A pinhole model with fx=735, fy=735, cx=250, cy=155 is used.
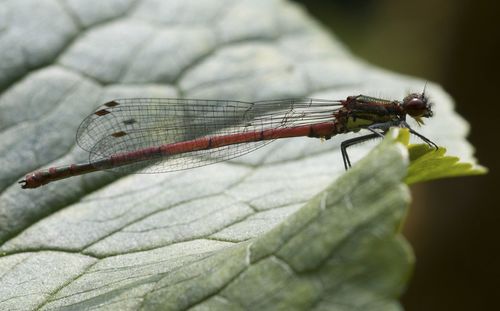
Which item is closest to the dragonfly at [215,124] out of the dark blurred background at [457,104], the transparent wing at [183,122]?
the transparent wing at [183,122]

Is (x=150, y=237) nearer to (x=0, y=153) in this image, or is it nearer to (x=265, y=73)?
(x=0, y=153)

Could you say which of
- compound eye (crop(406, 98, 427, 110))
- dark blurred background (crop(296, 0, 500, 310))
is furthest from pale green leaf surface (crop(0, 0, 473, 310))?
dark blurred background (crop(296, 0, 500, 310))

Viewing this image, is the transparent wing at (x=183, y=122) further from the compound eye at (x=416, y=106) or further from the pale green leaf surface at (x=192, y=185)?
the compound eye at (x=416, y=106)

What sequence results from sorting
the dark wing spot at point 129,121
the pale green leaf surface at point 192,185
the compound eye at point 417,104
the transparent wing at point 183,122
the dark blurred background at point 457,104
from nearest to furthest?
the pale green leaf surface at point 192,185 → the transparent wing at point 183,122 → the compound eye at point 417,104 → the dark wing spot at point 129,121 → the dark blurred background at point 457,104

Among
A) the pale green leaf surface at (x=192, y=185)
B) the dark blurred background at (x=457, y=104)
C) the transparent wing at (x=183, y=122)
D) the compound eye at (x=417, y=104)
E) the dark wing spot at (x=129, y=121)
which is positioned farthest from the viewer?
the dark blurred background at (x=457, y=104)

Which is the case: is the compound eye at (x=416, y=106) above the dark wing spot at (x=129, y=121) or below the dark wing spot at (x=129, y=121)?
below

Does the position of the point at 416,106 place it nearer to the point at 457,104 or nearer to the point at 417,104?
the point at 417,104

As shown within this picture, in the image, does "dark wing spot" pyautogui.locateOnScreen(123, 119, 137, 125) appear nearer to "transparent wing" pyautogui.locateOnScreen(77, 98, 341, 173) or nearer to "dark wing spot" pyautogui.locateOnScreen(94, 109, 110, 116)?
"transparent wing" pyautogui.locateOnScreen(77, 98, 341, 173)
